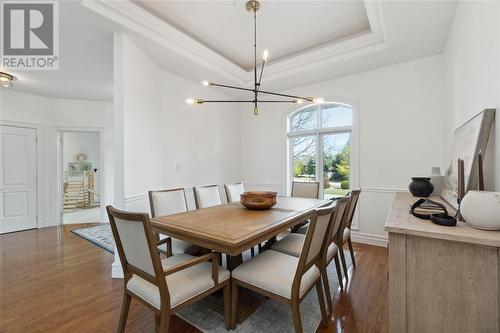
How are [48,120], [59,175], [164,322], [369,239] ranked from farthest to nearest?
[59,175] < [48,120] < [369,239] < [164,322]

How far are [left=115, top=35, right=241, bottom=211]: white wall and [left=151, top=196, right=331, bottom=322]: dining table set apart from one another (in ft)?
3.43

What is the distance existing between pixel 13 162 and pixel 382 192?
6.67 m

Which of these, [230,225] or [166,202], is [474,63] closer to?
[230,225]

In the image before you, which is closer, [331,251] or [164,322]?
[164,322]

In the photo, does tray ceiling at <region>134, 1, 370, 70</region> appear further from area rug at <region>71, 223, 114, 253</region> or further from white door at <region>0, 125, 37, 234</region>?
white door at <region>0, 125, 37, 234</region>

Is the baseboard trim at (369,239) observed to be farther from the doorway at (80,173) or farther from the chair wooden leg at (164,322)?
the doorway at (80,173)

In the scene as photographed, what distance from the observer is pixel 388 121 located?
11.2ft

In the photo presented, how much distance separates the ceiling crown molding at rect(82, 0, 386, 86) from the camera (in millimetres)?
2290

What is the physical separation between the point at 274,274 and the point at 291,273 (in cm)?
12

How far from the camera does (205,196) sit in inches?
116

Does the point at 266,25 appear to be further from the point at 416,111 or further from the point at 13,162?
the point at 13,162

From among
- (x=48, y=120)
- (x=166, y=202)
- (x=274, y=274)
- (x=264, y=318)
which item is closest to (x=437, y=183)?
(x=274, y=274)

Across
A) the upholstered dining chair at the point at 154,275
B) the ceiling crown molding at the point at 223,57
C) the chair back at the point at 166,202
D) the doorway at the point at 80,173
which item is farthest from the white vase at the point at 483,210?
the doorway at the point at 80,173

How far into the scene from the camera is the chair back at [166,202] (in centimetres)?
239
